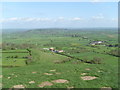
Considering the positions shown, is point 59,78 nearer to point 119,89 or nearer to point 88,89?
point 88,89

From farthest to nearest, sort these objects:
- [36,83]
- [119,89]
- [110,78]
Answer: [110,78] < [36,83] < [119,89]

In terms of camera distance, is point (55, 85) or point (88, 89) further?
point (55, 85)

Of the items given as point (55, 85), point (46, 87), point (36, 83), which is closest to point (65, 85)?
point (55, 85)

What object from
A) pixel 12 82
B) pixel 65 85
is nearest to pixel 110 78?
pixel 65 85

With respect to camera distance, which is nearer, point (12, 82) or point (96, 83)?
point (96, 83)

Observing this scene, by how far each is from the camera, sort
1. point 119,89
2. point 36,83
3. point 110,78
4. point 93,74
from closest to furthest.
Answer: point 119,89, point 36,83, point 110,78, point 93,74

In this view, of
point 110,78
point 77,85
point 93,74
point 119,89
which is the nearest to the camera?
point 119,89

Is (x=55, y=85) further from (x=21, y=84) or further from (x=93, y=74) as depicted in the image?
(x=93, y=74)

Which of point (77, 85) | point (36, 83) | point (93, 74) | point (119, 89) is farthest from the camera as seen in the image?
point (93, 74)

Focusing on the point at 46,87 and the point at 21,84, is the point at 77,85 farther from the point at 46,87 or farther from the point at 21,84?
the point at 21,84
